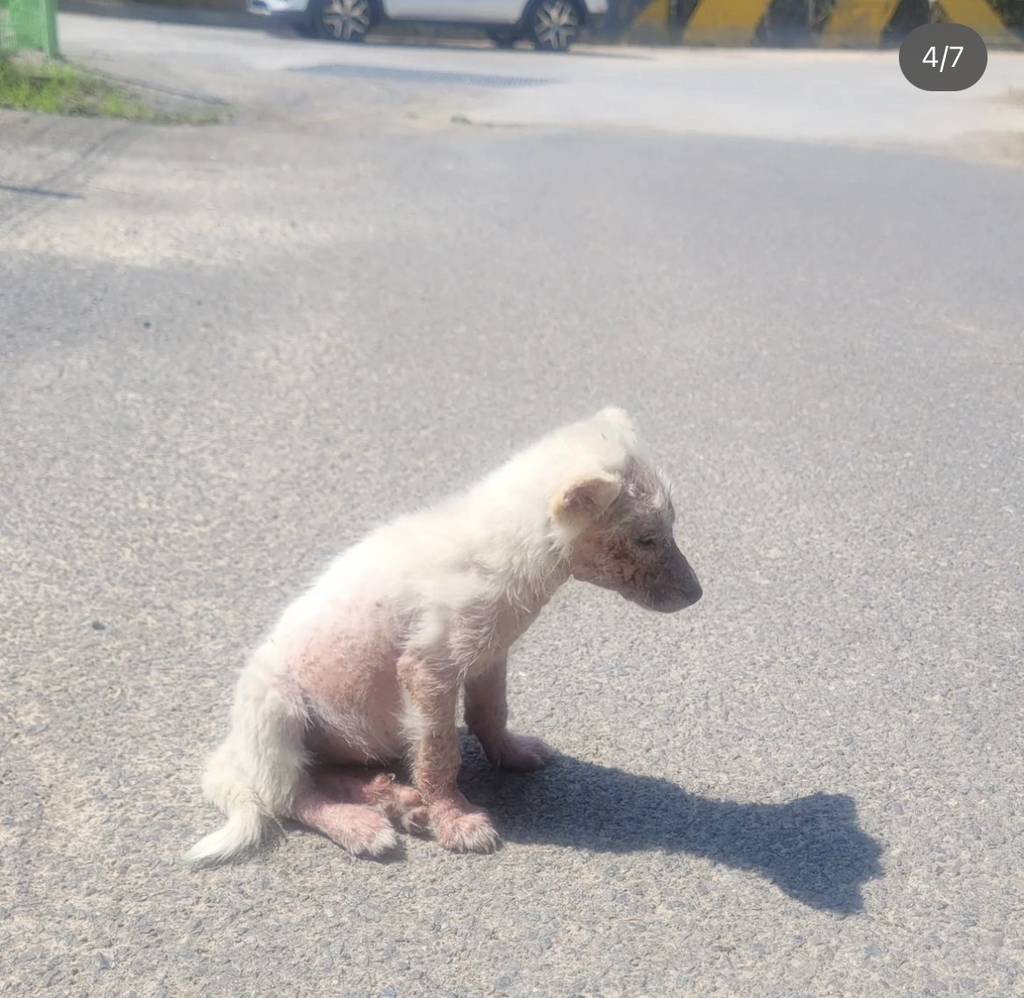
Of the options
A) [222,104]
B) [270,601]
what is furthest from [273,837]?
[222,104]

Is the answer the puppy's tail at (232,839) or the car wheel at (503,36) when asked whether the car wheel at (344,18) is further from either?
the puppy's tail at (232,839)

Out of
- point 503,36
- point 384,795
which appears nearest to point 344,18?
point 503,36

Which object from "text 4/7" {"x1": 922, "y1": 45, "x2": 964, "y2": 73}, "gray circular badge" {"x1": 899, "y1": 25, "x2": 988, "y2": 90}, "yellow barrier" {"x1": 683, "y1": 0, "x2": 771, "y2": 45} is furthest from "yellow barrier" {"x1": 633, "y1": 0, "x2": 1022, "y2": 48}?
"text 4/7" {"x1": 922, "y1": 45, "x2": 964, "y2": 73}

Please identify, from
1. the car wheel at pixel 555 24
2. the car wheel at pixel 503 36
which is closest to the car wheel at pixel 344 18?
the car wheel at pixel 503 36

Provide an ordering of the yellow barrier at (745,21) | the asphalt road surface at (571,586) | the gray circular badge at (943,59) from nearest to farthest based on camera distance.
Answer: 1. the asphalt road surface at (571,586)
2. the gray circular badge at (943,59)
3. the yellow barrier at (745,21)

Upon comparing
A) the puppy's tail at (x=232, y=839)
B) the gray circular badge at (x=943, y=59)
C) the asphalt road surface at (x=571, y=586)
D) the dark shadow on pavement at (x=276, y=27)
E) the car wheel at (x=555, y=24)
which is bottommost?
the dark shadow on pavement at (x=276, y=27)

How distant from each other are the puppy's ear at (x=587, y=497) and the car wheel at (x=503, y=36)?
71.2 feet

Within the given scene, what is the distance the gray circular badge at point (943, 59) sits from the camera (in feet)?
62.7

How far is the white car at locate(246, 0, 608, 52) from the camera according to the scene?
22.0m

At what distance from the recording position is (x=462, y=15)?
2273 centimetres

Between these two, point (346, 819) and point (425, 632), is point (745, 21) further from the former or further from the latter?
point (346, 819)

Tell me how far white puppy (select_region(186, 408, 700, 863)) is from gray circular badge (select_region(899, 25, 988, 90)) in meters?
17.5

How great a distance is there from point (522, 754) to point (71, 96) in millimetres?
Result: 11645

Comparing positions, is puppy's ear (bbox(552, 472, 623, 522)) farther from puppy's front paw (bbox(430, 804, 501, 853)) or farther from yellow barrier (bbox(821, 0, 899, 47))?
yellow barrier (bbox(821, 0, 899, 47))
